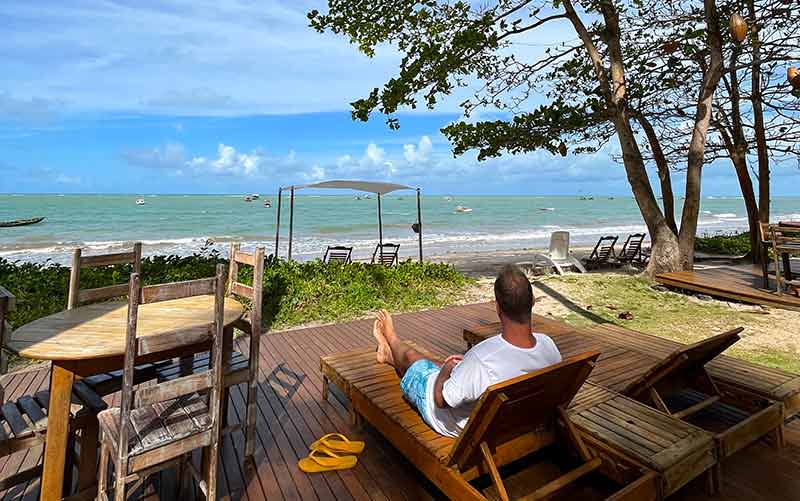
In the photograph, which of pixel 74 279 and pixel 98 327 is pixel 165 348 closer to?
pixel 98 327

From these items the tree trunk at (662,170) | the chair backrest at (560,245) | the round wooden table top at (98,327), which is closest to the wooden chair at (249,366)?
the round wooden table top at (98,327)

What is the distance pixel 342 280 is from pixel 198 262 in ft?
7.74

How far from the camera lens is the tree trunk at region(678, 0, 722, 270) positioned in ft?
23.3

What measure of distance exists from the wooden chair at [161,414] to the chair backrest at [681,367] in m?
2.28

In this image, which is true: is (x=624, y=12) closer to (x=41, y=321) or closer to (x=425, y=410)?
(x=425, y=410)

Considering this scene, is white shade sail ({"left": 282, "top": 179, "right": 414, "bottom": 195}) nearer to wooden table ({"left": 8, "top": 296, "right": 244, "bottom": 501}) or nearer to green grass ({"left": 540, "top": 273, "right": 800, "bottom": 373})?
green grass ({"left": 540, "top": 273, "right": 800, "bottom": 373})

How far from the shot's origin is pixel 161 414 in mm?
2037

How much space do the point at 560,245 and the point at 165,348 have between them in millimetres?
9396

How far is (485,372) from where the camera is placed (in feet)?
6.24

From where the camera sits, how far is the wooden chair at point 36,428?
189 centimetres

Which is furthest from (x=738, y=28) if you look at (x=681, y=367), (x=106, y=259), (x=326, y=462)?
(x=106, y=259)

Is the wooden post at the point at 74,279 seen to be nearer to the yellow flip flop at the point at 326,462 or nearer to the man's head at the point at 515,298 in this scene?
the yellow flip flop at the point at 326,462

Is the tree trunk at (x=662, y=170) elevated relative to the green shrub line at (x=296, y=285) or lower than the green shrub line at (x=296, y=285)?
Result: elevated

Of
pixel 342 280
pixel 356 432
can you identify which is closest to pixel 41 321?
pixel 356 432
